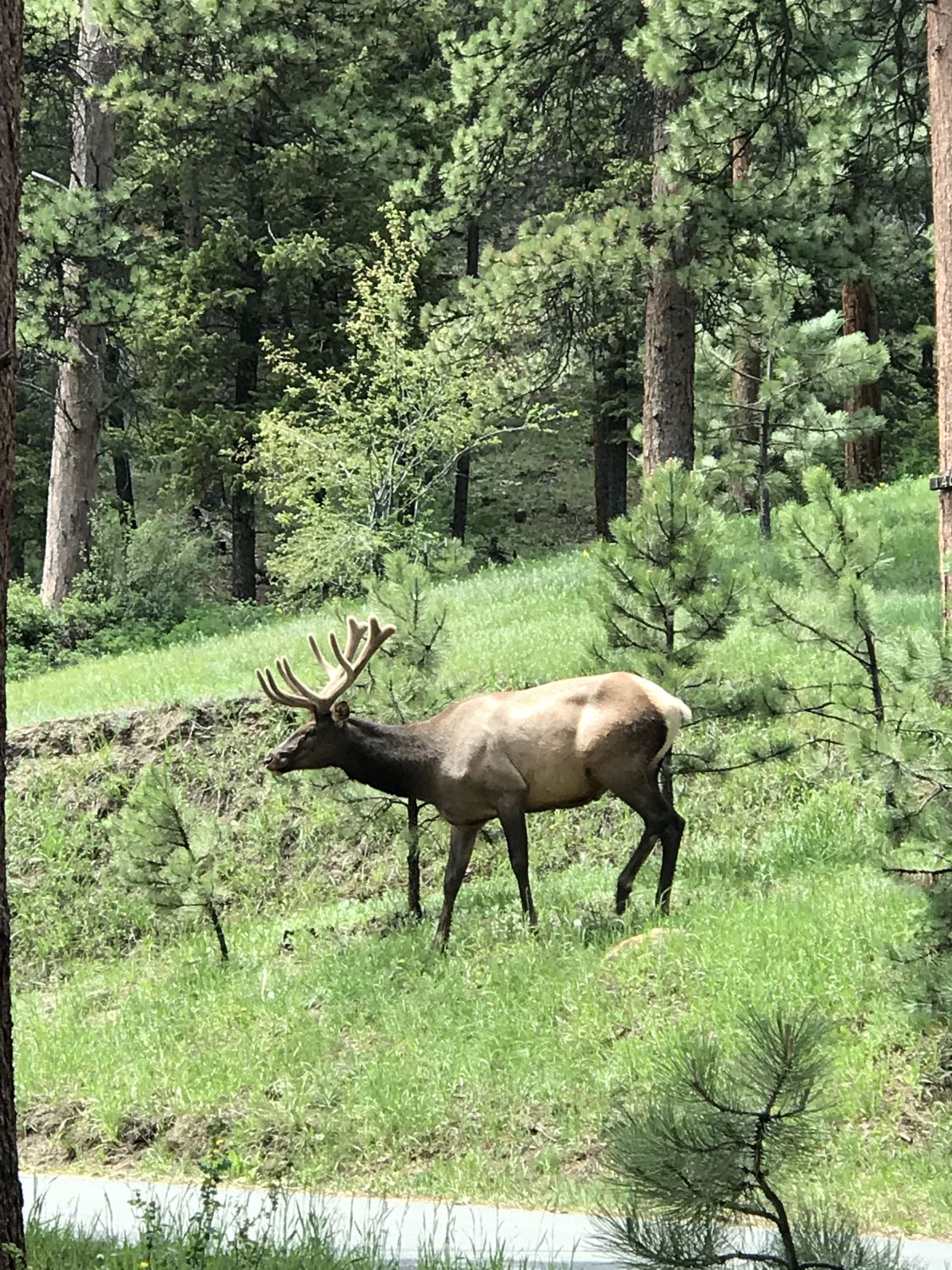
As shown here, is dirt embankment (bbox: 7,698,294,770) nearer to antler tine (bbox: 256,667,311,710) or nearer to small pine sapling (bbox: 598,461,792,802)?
antler tine (bbox: 256,667,311,710)

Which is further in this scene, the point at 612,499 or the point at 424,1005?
the point at 612,499

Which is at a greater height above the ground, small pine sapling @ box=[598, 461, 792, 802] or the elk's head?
small pine sapling @ box=[598, 461, 792, 802]

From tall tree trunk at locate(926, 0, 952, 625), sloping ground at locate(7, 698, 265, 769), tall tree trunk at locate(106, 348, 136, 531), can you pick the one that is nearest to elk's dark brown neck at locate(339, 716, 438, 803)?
tall tree trunk at locate(926, 0, 952, 625)

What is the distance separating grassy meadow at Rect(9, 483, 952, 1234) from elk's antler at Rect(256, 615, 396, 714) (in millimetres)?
887

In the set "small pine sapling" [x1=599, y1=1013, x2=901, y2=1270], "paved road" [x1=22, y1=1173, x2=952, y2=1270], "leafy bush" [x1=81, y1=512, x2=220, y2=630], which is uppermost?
"leafy bush" [x1=81, y1=512, x2=220, y2=630]

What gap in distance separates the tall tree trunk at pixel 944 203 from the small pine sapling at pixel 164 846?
17.0 ft

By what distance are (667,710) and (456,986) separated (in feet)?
6.85

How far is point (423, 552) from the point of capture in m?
22.9

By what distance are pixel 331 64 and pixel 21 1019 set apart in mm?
21532

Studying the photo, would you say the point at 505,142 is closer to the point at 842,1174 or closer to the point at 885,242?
the point at 885,242

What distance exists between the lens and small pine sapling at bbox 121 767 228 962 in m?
10.7

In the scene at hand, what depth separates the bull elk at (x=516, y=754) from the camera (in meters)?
9.79

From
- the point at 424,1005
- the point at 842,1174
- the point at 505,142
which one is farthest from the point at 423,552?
the point at 842,1174

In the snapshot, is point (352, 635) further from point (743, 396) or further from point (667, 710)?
point (743, 396)
